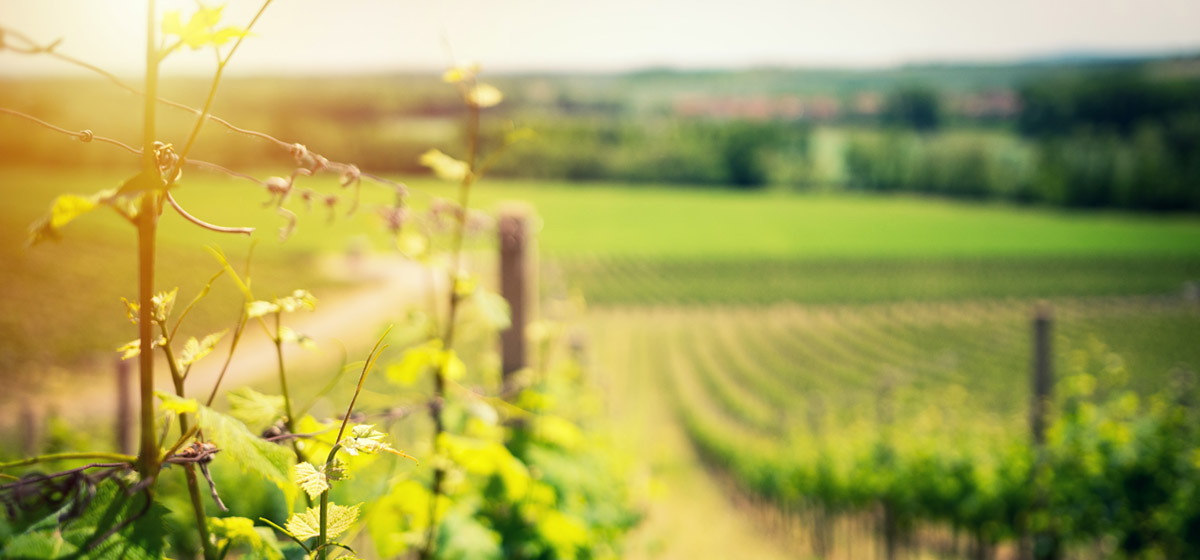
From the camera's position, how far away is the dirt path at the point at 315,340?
829 cm

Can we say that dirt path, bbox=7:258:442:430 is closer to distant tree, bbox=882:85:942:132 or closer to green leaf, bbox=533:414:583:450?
green leaf, bbox=533:414:583:450

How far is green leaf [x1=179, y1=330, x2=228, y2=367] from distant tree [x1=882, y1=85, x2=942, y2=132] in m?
98.7

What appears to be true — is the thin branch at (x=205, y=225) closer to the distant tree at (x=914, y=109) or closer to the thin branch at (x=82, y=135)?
the thin branch at (x=82, y=135)

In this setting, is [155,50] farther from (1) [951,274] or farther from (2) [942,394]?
(1) [951,274]

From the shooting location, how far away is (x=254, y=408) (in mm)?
812

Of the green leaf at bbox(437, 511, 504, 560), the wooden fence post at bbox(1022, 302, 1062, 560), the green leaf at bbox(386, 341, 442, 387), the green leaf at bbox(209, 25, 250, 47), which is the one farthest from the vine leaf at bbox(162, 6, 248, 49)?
the wooden fence post at bbox(1022, 302, 1062, 560)

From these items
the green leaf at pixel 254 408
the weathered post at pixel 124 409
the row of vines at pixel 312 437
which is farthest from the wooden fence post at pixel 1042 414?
the weathered post at pixel 124 409

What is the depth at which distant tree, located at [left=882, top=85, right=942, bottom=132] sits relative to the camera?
9064 centimetres

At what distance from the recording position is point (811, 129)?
9262 centimetres

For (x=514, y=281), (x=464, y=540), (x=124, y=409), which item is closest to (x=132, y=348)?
(x=464, y=540)

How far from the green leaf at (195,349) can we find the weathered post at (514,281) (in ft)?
4.00

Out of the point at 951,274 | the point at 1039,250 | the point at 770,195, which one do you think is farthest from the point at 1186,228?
the point at 770,195

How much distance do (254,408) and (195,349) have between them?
7.2 inches

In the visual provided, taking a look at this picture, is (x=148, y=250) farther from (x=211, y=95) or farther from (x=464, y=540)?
(x=464, y=540)
